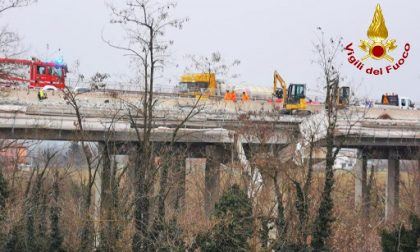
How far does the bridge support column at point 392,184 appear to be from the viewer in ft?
122

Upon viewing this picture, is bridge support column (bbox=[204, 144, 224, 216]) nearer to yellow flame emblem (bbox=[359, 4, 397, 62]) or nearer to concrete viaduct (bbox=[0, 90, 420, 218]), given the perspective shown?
concrete viaduct (bbox=[0, 90, 420, 218])

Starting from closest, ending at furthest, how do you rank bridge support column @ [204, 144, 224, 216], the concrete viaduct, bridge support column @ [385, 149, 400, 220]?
1. the concrete viaduct
2. bridge support column @ [204, 144, 224, 216]
3. bridge support column @ [385, 149, 400, 220]

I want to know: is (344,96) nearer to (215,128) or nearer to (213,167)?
(215,128)

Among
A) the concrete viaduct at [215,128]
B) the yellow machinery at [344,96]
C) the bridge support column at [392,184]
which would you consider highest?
the yellow machinery at [344,96]

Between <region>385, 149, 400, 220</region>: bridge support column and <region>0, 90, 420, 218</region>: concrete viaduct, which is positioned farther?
<region>385, 149, 400, 220</region>: bridge support column

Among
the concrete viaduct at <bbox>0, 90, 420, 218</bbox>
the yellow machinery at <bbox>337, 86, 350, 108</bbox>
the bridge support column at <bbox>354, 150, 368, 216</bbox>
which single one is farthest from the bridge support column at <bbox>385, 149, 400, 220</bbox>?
the yellow machinery at <bbox>337, 86, 350, 108</bbox>

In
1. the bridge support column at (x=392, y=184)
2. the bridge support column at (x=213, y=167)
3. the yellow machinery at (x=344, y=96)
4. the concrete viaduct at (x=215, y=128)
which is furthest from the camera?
the bridge support column at (x=392, y=184)

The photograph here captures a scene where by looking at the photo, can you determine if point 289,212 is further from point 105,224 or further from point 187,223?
point 105,224

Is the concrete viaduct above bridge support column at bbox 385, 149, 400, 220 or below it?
above

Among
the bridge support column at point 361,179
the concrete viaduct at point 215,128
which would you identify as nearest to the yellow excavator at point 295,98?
the concrete viaduct at point 215,128

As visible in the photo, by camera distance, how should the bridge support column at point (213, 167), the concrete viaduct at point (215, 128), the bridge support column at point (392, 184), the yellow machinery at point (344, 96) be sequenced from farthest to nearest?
the bridge support column at point (392, 184)
the bridge support column at point (213, 167)
the concrete viaduct at point (215, 128)
the yellow machinery at point (344, 96)

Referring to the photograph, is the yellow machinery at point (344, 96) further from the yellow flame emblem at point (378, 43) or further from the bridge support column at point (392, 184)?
the bridge support column at point (392, 184)

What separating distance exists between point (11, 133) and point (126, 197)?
30.6 feet

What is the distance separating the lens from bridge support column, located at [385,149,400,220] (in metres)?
37.2
